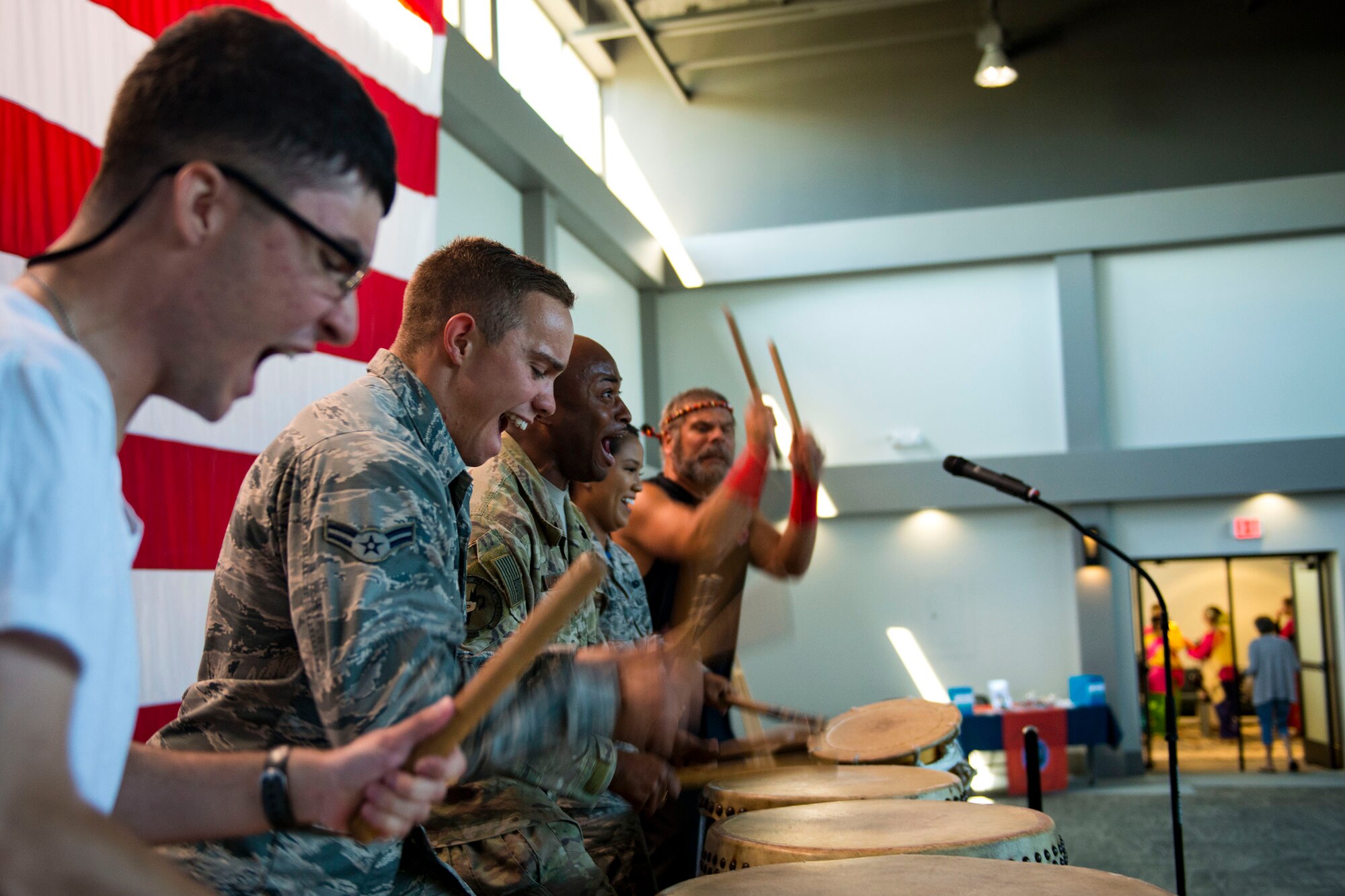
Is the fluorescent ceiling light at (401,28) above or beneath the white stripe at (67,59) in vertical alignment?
above

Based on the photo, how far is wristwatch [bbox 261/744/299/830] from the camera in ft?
2.93

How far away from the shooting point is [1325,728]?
9.29m

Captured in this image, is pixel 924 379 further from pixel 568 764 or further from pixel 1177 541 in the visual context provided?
pixel 568 764

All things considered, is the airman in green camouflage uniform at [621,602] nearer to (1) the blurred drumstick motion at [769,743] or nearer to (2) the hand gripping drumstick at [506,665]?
(1) the blurred drumstick motion at [769,743]

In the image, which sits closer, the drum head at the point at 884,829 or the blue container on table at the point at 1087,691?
the drum head at the point at 884,829

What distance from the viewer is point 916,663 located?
961 cm

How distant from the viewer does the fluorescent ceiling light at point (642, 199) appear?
33.5 feet

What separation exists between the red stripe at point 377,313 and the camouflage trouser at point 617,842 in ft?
6.20

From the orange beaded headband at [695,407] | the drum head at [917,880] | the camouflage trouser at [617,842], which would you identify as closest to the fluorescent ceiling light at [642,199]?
the orange beaded headband at [695,407]

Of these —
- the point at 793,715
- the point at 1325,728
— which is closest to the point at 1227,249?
the point at 1325,728

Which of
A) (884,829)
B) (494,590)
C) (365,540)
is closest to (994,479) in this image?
(884,829)

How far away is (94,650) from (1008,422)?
970 cm

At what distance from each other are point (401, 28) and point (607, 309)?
17.9 feet

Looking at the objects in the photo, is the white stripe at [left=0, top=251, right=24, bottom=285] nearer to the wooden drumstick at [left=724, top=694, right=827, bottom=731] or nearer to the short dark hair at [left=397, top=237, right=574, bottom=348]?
the short dark hair at [left=397, top=237, right=574, bottom=348]
